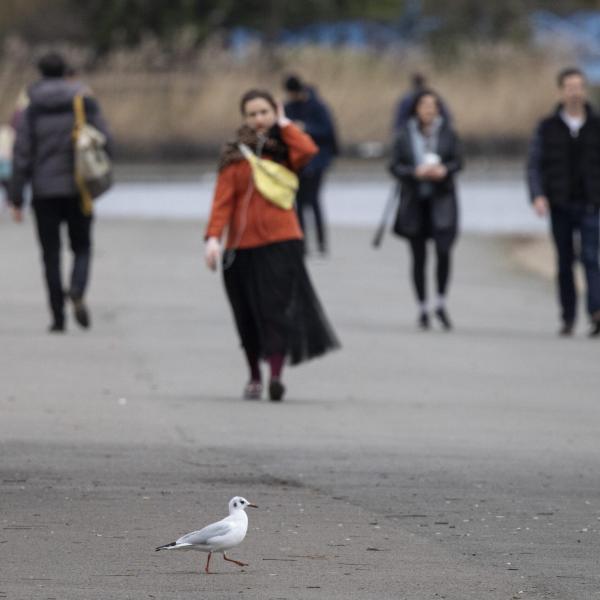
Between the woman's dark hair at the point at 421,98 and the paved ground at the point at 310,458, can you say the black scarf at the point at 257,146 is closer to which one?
the paved ground at the point at 310,458

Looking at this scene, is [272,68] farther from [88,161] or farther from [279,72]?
[88,161]

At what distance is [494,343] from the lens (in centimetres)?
1509

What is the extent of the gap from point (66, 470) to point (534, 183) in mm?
7026

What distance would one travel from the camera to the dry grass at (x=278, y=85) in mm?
53656

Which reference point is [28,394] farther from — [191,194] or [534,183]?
[191,194]

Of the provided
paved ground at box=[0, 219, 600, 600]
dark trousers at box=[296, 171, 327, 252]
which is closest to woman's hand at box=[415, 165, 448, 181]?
paved ground at box=[0, 219, 600, 600]

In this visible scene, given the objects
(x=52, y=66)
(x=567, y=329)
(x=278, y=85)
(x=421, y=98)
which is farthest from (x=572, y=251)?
(x=278, y=85)

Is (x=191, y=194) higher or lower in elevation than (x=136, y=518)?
lower

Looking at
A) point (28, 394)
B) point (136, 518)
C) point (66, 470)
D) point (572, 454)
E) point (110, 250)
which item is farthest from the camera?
point (110, 250)

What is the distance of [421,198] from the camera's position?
53.1 feet

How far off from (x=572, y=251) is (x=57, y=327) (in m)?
3.60

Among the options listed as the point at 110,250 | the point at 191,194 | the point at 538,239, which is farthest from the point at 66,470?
the point at 191,194

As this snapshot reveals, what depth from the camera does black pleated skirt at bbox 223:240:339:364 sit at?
37.4 feet

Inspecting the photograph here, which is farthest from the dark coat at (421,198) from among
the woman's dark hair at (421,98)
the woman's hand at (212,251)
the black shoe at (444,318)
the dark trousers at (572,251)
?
the woman's hand at (212,251)
